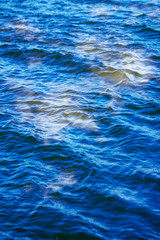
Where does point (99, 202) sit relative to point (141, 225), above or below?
above

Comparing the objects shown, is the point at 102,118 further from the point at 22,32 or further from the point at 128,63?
the point at 22,32

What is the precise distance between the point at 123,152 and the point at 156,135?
0.92 m

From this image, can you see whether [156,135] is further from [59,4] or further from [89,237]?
[59,4]

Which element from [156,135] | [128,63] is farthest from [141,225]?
[128,63]

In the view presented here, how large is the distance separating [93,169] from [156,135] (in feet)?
5.62

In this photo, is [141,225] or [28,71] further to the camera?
[28,71]

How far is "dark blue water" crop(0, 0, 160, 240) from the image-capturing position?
16.3 feet

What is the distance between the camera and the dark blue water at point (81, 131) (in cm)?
498

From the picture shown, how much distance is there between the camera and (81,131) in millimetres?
7105

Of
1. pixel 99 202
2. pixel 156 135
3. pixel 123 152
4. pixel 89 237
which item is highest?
pixel 156 135

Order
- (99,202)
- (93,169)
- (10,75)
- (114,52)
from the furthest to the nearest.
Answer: (114,52) < (10,75) < (93,169) < (99,202)

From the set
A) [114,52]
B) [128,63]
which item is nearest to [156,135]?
[128,63]

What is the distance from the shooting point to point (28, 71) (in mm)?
10102

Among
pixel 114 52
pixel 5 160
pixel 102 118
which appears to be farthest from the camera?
pixel 114 52
